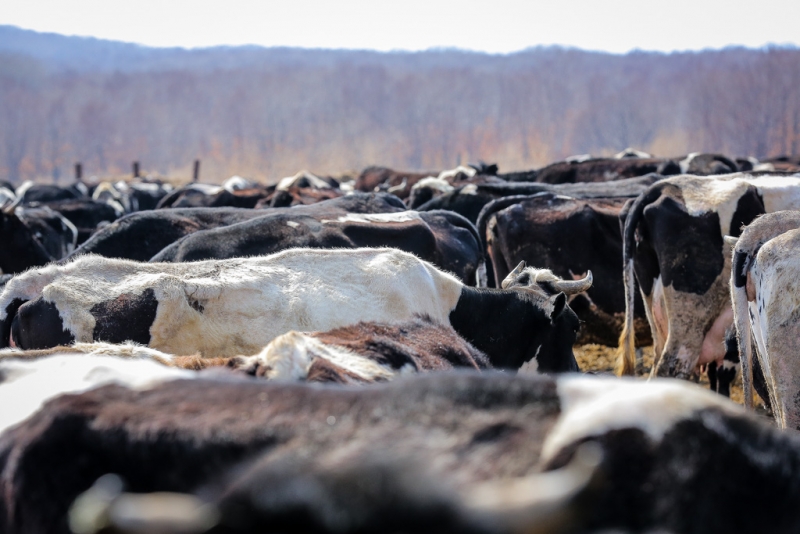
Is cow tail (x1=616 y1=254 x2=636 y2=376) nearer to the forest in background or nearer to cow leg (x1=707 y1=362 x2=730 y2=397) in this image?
cow leg (x1=707 y1=362 x2=730 y2=397)

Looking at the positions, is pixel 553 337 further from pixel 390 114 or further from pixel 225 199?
pixel 390 114

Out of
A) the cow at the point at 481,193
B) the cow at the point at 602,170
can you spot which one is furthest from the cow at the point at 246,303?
the cow at the point at 602,170

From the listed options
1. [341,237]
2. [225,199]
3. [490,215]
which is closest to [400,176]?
[225,199]

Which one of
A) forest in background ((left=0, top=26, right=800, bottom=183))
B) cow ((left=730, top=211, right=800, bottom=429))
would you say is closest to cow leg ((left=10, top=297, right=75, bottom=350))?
cow ((left=730, top=211, right=800, bottom=429))

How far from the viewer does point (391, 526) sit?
1103 mm

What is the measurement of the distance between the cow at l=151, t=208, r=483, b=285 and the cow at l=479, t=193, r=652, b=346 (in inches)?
22.0

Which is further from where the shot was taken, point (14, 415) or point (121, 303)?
point (121, 303)

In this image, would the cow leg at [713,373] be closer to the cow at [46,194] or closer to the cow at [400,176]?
the cow at [400,176]

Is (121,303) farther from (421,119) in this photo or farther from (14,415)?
(421,119)

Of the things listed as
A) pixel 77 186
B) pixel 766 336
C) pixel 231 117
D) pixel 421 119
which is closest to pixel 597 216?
pixel 766 336

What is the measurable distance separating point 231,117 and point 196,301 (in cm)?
9571

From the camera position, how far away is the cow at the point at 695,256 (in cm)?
597

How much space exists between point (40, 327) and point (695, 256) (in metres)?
4.90

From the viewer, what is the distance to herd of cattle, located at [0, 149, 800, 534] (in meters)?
1.16
